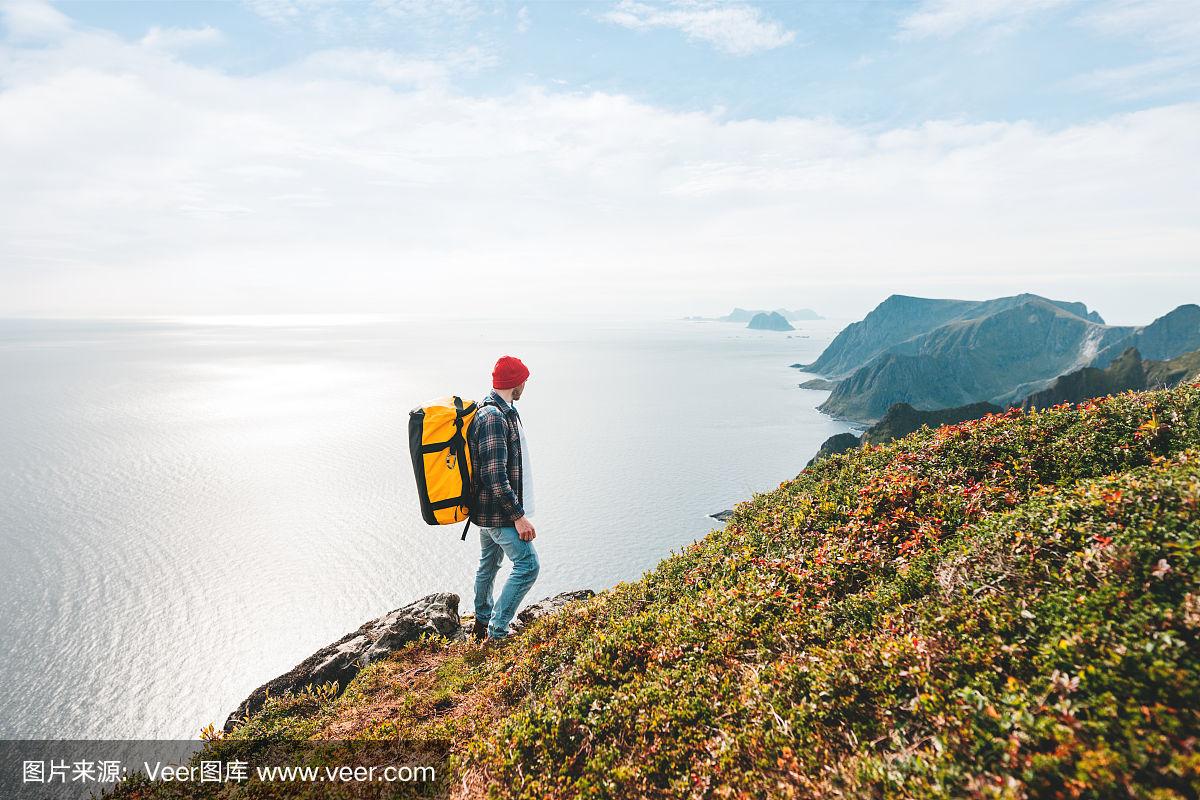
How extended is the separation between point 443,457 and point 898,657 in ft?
21.4

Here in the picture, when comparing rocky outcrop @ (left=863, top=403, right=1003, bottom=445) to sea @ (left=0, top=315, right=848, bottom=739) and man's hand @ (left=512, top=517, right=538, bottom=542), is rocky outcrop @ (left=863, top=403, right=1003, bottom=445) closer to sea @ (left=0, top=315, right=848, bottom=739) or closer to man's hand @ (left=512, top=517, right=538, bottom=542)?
sea @ (left=0, top=315, right=848, bottom=739)

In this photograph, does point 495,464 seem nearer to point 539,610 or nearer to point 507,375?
point 507,375

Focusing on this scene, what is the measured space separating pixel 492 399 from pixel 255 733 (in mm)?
5944

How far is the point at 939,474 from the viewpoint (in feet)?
30.5

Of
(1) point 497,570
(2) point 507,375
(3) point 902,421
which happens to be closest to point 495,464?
(2) point 507,375

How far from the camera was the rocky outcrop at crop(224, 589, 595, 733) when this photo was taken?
32.6 feet

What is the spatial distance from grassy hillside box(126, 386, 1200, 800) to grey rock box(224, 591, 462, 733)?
0.79 meters

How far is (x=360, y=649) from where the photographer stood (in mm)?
11172

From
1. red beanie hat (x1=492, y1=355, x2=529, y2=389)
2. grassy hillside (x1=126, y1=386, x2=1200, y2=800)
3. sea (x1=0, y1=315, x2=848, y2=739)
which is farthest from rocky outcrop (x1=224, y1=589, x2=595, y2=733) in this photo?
sea (x1=0, y1=315, x2=848, y2=739)

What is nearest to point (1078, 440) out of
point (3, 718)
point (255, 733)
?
point (255, 733)

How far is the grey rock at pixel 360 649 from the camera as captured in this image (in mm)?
9872

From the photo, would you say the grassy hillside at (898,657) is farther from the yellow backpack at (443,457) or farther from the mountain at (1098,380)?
the mountain at (1098,380)

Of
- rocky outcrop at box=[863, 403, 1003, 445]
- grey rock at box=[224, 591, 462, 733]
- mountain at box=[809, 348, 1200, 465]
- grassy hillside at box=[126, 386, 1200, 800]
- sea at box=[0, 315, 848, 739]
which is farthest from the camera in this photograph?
mountain at box=[809, 348, 1200, 465]

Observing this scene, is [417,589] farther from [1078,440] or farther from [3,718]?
[1078,440]
